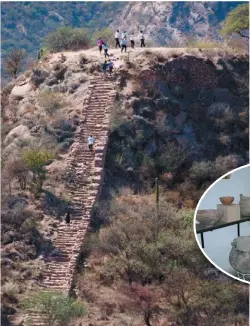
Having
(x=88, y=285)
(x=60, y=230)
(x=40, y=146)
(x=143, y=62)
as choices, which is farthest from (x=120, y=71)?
(x=88, y=285)

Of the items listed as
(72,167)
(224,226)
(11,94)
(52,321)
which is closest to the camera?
(224,226)

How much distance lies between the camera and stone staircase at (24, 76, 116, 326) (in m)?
25.8

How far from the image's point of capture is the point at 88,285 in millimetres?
25562

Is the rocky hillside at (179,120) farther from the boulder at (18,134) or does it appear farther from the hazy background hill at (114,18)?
the hazy background hill at (114,18)

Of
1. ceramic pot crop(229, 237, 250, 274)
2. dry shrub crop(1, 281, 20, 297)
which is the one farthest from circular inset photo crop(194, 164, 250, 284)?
dry shrub crop(1, 281, 20, 297)

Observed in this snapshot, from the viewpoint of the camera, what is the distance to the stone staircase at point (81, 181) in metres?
25.8

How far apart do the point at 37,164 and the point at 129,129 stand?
5.02m

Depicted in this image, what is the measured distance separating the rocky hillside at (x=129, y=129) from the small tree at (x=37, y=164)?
0.06 meters

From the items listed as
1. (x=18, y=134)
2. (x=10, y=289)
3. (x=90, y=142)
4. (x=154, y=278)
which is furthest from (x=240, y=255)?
(x=18, y=134)

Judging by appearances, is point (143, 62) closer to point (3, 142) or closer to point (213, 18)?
point (3, 142)

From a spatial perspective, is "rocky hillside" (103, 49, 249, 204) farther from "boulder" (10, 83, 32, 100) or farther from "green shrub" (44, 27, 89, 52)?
"green shrub" (44, 27, 89, 52)

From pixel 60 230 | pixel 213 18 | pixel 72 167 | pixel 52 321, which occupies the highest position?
pixel 213 18

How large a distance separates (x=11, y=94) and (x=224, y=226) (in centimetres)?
2842

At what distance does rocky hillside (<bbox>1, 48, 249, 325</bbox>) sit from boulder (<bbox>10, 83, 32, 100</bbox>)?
70mm
